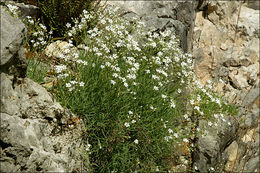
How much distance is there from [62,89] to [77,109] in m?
0.33

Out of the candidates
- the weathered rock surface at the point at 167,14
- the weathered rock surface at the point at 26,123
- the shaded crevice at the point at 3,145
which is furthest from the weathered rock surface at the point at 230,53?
the shaded crevice at the point at 3,145

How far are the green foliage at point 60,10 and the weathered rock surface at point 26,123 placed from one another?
84.8 inches

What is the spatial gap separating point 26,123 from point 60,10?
2839mm

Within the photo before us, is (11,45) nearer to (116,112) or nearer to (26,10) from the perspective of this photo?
(116,112)

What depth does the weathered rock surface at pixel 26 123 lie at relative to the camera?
8.12 ft

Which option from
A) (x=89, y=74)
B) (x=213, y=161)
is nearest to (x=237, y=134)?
(x=213, y=161)

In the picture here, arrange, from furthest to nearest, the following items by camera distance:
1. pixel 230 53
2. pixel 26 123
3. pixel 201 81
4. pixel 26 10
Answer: pixel 230 53, pixel 201 81, pixel 26 10, pixel 26 123

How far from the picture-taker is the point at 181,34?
18.9 ft

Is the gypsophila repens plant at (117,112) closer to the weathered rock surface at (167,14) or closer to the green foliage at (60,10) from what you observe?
the green foliage at (60,10)

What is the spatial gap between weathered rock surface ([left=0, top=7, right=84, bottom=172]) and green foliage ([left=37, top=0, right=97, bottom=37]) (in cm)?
215

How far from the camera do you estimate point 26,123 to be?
273 centimetres

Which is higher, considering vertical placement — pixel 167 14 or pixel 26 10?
pixel 167 14

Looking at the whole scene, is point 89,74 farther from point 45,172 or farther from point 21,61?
point 45,172

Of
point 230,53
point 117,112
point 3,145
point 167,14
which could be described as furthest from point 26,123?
point 230,53
